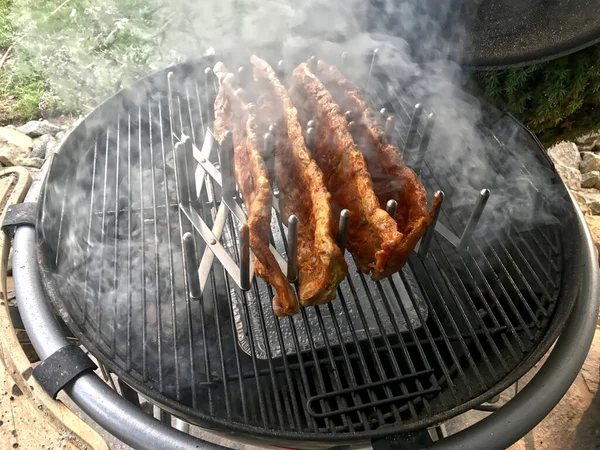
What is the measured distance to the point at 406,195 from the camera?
248 centimetres

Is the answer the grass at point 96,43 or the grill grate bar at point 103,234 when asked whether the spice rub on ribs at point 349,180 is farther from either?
the grass at point 96,43

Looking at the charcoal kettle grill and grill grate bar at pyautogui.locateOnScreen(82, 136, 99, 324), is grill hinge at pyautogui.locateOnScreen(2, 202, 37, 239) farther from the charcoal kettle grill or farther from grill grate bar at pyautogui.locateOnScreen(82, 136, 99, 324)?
grill grate bar at pyautogui.locateOnScreen(82, 136, 99, 324)

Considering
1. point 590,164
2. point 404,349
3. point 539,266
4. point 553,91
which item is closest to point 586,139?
point 590,164

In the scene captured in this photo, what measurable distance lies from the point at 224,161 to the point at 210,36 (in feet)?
12.6

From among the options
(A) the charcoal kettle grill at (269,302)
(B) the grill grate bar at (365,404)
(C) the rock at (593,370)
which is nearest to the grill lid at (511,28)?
(A) the charcoal kettle grill at (269,302)

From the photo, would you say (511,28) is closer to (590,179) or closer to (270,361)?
(270,361)

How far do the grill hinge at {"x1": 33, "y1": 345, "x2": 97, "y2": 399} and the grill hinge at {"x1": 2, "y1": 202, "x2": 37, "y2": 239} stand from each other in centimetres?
82

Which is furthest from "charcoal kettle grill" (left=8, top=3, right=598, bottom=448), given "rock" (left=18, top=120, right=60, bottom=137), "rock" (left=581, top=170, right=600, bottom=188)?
"rock" (left=581, top=170, right=600, bottom=188)

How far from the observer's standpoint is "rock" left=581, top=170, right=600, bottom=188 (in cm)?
527

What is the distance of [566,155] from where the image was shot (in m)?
5.45

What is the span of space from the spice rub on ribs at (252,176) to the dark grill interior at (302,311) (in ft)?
0.69

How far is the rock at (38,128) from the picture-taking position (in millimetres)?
5189

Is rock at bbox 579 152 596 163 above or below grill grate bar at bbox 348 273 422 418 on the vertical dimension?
below

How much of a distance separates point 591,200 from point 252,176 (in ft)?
13.3
